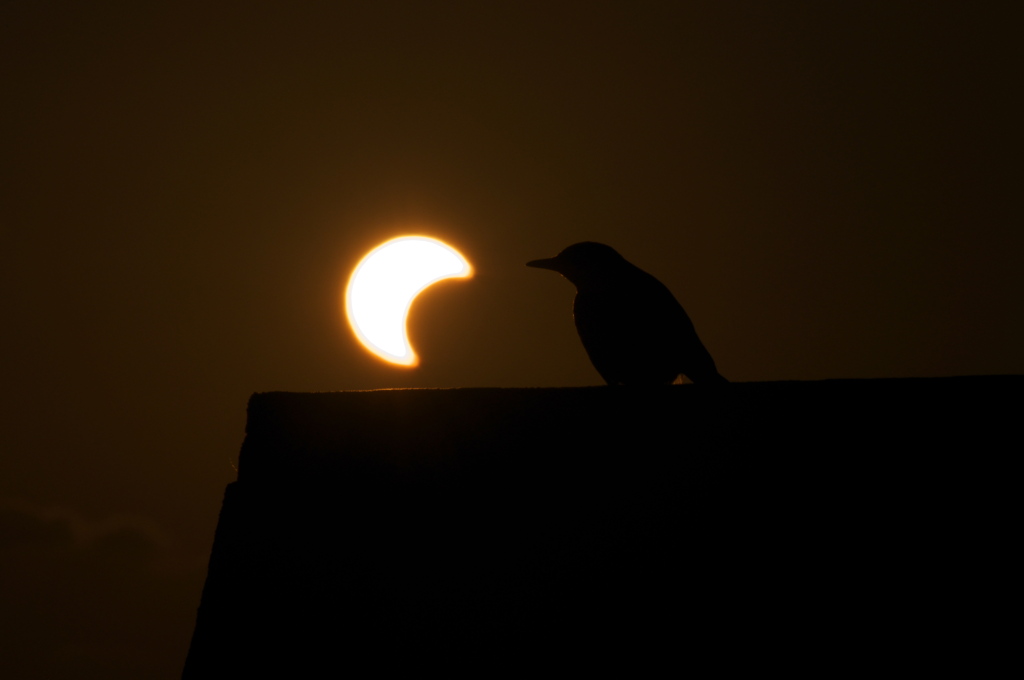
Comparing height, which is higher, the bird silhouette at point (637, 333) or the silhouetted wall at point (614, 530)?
the bird silhouette at point (637, 333)

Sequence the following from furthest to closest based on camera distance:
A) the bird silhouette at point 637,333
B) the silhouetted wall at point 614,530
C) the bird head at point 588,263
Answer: the bird head at point 588,263
the bird silhouette at point 637,333
the silhouetted wall at point 614,530

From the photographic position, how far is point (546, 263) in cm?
561

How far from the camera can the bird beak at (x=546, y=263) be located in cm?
555

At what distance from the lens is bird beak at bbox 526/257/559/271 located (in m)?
5.55

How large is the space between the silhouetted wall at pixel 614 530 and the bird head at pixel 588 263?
130 inches

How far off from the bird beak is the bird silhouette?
0.42 m

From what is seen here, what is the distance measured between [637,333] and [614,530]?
111 inches

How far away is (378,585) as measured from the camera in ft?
6.37

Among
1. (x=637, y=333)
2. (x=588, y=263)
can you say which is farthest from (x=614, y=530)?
(x=588, y=263)

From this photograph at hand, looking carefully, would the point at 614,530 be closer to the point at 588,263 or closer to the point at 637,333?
the point at 637,333

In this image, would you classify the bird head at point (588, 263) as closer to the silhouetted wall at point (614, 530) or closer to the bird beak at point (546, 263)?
the bird beak at point (546, 263)

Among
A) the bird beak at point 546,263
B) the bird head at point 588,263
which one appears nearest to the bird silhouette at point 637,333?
the bird head at point 588,263

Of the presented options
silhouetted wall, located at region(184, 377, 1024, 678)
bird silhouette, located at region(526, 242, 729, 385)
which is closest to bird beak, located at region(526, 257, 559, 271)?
bird silhouette, located at region(526, 242, 729, 385)

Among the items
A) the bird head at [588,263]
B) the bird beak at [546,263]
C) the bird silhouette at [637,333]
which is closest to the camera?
the bird silhouette at [637,333]
